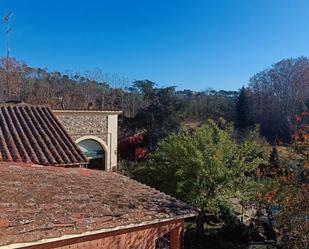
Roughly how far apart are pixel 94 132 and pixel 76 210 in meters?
24.2

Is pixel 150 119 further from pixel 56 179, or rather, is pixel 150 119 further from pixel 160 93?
pixel 56 179

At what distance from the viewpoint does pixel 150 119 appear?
149 feet

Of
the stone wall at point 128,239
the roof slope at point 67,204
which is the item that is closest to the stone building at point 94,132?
the roof slope at point 67,204

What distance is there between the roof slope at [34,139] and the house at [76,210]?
0.07 meters

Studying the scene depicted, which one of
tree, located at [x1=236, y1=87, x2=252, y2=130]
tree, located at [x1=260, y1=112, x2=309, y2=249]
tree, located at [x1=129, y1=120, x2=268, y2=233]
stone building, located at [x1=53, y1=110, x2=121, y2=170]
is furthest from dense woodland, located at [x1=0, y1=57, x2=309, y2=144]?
tree, located at [x1=260, y1=112, x2=309, y2=249]

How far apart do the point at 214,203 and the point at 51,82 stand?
46.5 m

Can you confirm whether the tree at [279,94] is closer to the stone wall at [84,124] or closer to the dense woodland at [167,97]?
the dense woodland at [167,97]

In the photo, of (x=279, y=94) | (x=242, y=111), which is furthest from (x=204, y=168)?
(x=279, y=94)

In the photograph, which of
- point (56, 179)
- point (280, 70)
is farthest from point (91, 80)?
point (56, 179)

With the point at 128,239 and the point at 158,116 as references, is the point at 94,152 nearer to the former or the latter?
the point at 158,116

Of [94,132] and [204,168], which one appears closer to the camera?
[204,168]

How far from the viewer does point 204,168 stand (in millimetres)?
16781

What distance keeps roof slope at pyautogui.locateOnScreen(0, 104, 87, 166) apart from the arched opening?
14477 millimetres

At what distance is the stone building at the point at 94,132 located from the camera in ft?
95.7
